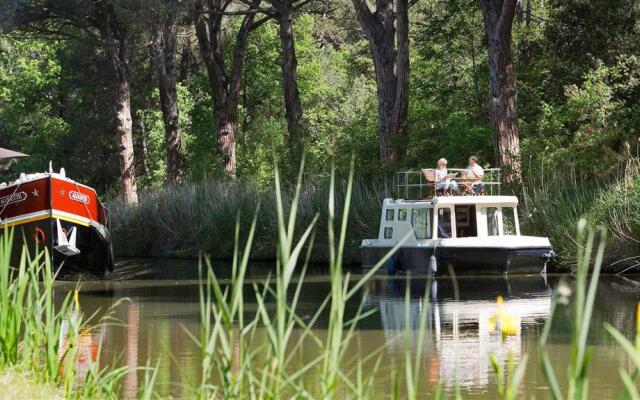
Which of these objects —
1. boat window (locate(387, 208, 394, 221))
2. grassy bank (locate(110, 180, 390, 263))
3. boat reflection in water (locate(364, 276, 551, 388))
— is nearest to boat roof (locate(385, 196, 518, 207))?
boat window (locate(387, 208, 394, 221))

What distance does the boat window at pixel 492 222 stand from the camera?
24625 mm

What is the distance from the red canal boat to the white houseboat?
5731 mm

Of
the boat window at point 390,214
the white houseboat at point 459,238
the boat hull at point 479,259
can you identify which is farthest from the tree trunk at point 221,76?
the boat hull at point 479,259

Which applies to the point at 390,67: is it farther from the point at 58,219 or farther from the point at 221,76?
the point at 221,76

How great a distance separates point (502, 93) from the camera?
27031 mm

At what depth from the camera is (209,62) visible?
138ft

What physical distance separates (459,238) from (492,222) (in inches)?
38.3

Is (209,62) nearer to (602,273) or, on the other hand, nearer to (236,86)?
(236,86)

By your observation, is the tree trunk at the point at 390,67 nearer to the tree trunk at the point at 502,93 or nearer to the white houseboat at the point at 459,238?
the tree trunk at the point at 502,93

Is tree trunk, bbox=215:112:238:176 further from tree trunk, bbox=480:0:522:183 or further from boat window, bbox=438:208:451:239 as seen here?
boat window, bbox=438:208:451:239

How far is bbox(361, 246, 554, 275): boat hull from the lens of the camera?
74.9 ft

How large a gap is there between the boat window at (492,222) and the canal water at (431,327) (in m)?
1.48

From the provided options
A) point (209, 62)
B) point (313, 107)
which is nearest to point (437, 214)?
Result: point (209, 62)

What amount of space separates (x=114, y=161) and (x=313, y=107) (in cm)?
917
